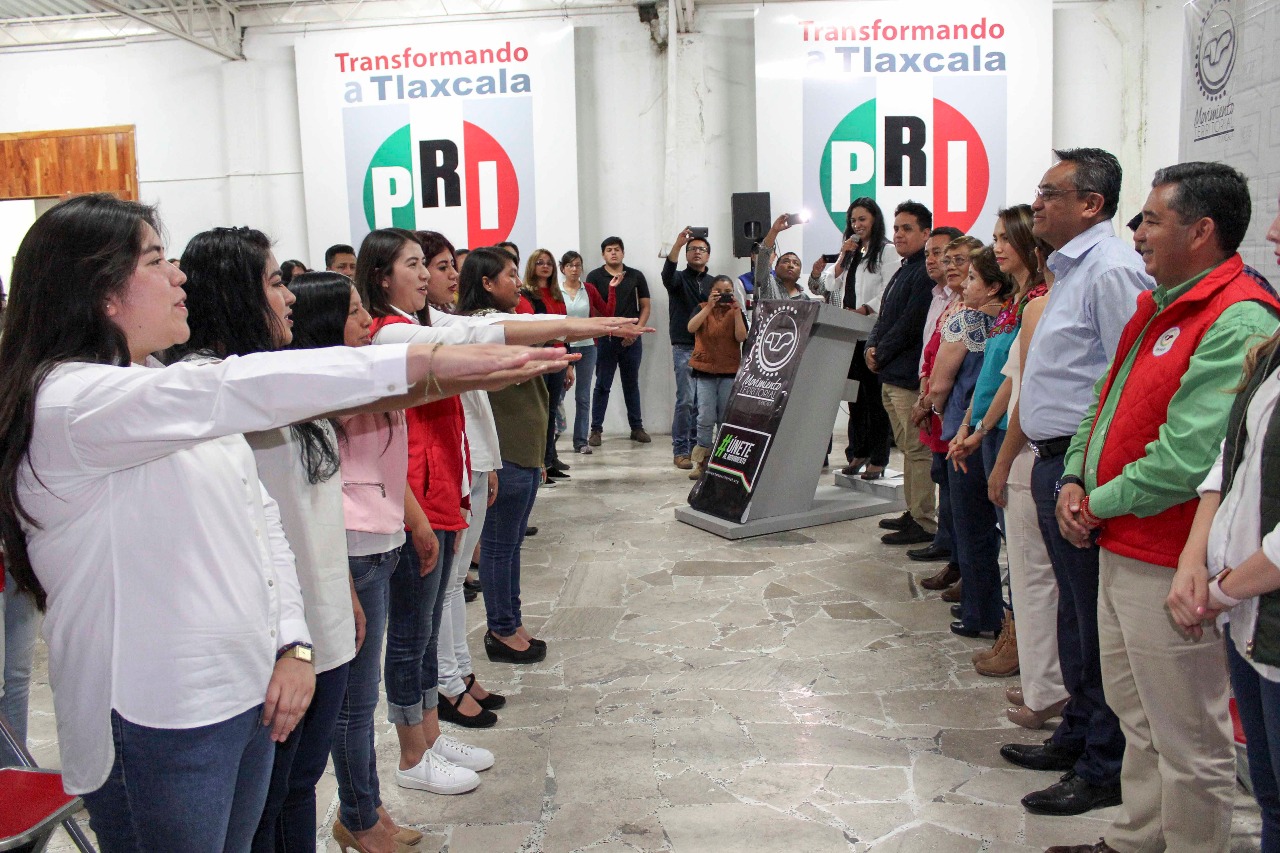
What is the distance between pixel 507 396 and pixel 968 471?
5.78 feet

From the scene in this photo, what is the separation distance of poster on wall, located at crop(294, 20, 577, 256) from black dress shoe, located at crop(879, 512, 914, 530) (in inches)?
183

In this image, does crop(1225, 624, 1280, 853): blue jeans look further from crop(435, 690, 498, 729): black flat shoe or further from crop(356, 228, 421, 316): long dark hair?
crop(435, 690, 498, 729): black flat shoe

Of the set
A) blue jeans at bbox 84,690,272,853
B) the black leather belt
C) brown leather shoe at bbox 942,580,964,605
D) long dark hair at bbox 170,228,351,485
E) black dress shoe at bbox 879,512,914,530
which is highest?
long dark hair at bbox 170,228,351,485

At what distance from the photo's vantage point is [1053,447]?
261 cm

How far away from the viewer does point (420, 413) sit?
2.61m

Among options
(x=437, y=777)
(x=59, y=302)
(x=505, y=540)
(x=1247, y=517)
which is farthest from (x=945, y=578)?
(x=59, y=302)

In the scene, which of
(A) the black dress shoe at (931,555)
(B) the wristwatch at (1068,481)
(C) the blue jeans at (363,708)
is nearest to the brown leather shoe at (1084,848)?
(B) the wristwatch at (1068,481)

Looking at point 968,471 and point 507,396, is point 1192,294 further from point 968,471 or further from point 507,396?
point 507,396

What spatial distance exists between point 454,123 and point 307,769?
8.06 meters

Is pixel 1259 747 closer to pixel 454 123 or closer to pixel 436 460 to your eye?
pixel 436 460

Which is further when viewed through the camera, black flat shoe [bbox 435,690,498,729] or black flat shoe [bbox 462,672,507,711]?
black flat shoe [bbox 462,672,507,711]

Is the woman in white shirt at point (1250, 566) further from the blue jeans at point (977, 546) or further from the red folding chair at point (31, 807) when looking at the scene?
the red folding chair at point (31, 807)

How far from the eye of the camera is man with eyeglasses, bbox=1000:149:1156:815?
2500 mm

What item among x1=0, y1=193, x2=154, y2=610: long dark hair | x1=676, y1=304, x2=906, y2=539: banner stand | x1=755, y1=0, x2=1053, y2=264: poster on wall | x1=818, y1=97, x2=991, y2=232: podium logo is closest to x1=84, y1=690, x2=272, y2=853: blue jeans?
x1=0, y1=193, x2=154, y2=610: long dark hair
